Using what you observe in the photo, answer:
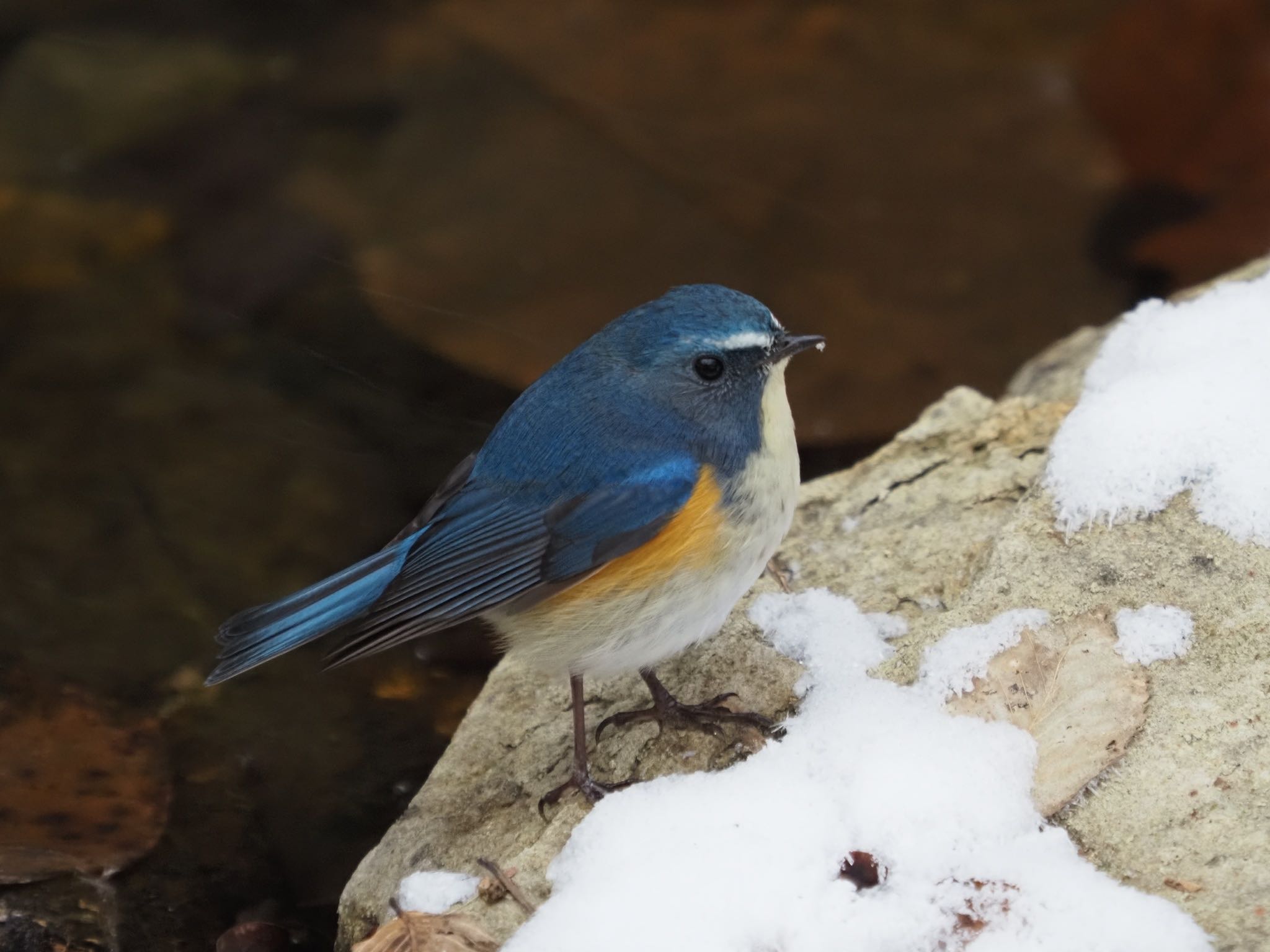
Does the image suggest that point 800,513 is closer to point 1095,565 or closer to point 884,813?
point 1095,565

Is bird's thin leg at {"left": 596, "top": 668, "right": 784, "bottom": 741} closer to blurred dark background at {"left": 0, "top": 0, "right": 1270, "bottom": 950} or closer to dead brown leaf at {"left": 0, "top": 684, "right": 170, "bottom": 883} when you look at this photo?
blurred dark background at {"left": 0, "top": 0, "right": 1270, "bottom": 950}

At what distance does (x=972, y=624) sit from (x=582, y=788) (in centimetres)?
103

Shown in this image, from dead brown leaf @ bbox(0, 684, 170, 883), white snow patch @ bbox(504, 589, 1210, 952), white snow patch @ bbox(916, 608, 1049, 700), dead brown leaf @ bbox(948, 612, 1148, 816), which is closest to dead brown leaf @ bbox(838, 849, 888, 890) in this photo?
white snow patch @ bbox(504, 589, 1210, 952)

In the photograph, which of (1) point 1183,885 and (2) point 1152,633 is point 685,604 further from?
(1) point 1183,885

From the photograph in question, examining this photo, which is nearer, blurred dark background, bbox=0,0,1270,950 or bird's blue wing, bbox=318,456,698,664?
bird's blue wing, bbox=318,456,698,664

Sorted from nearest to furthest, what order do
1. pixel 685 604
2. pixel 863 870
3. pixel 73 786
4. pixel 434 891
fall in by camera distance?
pixel 863 870
pixel 434 891
pixel 685 604
pixel 73 786

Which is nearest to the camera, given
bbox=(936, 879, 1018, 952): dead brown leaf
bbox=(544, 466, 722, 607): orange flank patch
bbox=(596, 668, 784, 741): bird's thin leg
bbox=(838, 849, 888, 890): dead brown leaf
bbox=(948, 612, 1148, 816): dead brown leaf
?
bbox=(936, 879, 1018, 952): dead brown leaf

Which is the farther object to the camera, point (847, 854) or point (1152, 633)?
point (1152, 633)

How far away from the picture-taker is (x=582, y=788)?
354 centimetres

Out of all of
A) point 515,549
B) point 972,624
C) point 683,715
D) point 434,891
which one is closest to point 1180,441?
Result: point 972,624

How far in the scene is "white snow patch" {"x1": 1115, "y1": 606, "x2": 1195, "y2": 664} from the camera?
10.7 feet

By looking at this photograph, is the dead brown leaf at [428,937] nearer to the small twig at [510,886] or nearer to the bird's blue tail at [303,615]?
the small twig at [510,886]

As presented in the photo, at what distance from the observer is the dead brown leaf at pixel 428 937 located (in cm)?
295

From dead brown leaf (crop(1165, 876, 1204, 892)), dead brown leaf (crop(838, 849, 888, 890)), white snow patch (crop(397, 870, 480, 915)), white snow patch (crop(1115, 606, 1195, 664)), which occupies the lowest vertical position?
white snow patch (crop(397, 870, 480, 915))
